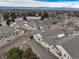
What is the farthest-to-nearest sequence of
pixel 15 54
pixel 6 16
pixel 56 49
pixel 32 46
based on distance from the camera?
pixel 6 16
pixel 32 46
pixel 56 49
pixel 15 54

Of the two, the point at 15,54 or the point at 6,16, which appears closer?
the point at 15,54

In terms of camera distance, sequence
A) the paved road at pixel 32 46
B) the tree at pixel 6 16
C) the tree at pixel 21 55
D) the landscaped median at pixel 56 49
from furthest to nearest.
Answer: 1. the tree at pixel 6 16
2. the paved road at pixel 32 46
3. the landscaped median at pixel 56 49
4. the tree at pixel 21 55

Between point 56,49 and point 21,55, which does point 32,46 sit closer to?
point 56,49

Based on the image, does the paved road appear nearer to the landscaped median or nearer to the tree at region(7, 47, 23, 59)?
the landscaped median

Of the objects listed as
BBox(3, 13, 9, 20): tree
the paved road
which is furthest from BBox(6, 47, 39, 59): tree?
BBox(3, 13, 9, 20): tree

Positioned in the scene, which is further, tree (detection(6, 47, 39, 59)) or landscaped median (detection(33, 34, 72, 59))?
landscaped median (detection(33, 34, 72, 59))

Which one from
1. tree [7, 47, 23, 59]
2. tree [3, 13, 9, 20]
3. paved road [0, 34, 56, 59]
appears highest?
tree [7, 47, 23, 59]

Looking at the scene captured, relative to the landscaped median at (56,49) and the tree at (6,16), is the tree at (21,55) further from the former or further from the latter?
the tree at (6,16)

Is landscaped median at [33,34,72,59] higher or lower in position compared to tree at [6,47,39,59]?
lower

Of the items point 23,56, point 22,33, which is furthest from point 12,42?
point 23,56

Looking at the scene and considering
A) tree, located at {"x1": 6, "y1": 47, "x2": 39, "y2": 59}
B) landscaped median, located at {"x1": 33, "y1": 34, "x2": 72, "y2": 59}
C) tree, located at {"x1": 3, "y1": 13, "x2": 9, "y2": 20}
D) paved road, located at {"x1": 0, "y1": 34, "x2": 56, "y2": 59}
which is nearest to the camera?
tree, located at {"x1": 6, "y1": 47, "x2": 39, "y2": 59}

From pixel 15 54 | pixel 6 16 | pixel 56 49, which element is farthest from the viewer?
pixel 6 16

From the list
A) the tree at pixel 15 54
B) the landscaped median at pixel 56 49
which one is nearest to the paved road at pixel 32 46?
the landscaped median at pixel 56 49

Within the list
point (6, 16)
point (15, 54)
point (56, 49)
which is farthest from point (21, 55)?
point (6, 16)
